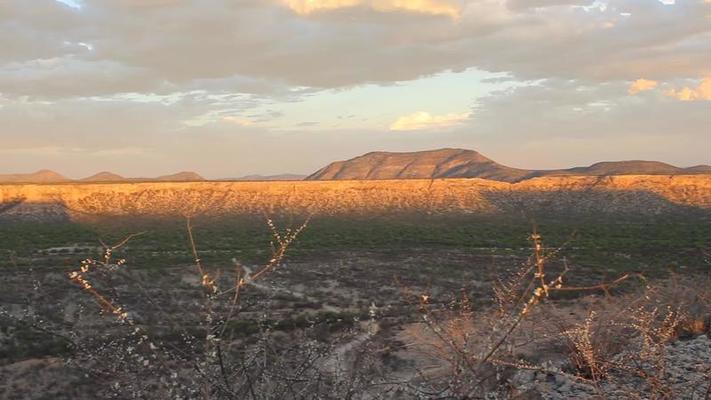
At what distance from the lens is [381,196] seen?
75938 mm

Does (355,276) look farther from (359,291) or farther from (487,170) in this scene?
(487,170)

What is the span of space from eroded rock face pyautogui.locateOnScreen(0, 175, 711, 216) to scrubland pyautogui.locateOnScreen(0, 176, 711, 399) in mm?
428

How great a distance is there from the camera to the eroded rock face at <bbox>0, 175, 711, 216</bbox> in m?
66.6

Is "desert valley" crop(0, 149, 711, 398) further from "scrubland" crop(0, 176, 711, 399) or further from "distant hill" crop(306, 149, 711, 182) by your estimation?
"distant hill" crop(306, 149, 711, 182)

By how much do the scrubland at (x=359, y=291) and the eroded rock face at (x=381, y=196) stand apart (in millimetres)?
428

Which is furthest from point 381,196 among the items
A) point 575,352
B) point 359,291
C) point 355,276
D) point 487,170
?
point 487,170

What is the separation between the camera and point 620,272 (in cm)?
2675

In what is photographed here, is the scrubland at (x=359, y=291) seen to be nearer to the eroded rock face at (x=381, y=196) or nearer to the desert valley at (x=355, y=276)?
the desert valley at (x=355, y=276)

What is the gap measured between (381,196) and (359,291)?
5345 cm

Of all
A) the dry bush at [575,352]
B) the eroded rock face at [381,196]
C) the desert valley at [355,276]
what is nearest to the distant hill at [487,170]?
the eroded rock face at [381,196]

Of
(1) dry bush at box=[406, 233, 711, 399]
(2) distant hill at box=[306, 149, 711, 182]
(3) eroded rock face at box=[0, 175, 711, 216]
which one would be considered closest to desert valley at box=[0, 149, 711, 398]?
(1) dry bush at box=[406, 233, 711, 399]

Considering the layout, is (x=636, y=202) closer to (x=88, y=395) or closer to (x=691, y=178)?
(x=691, y=178)

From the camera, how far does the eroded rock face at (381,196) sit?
6662cm

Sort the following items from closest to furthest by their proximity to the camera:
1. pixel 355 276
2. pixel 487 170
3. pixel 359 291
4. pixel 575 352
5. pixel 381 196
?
1. pixel 575 352
2. pixel 359 291
3. pixel 355 276
4. pixel 381 196
5. pixel 487 170
